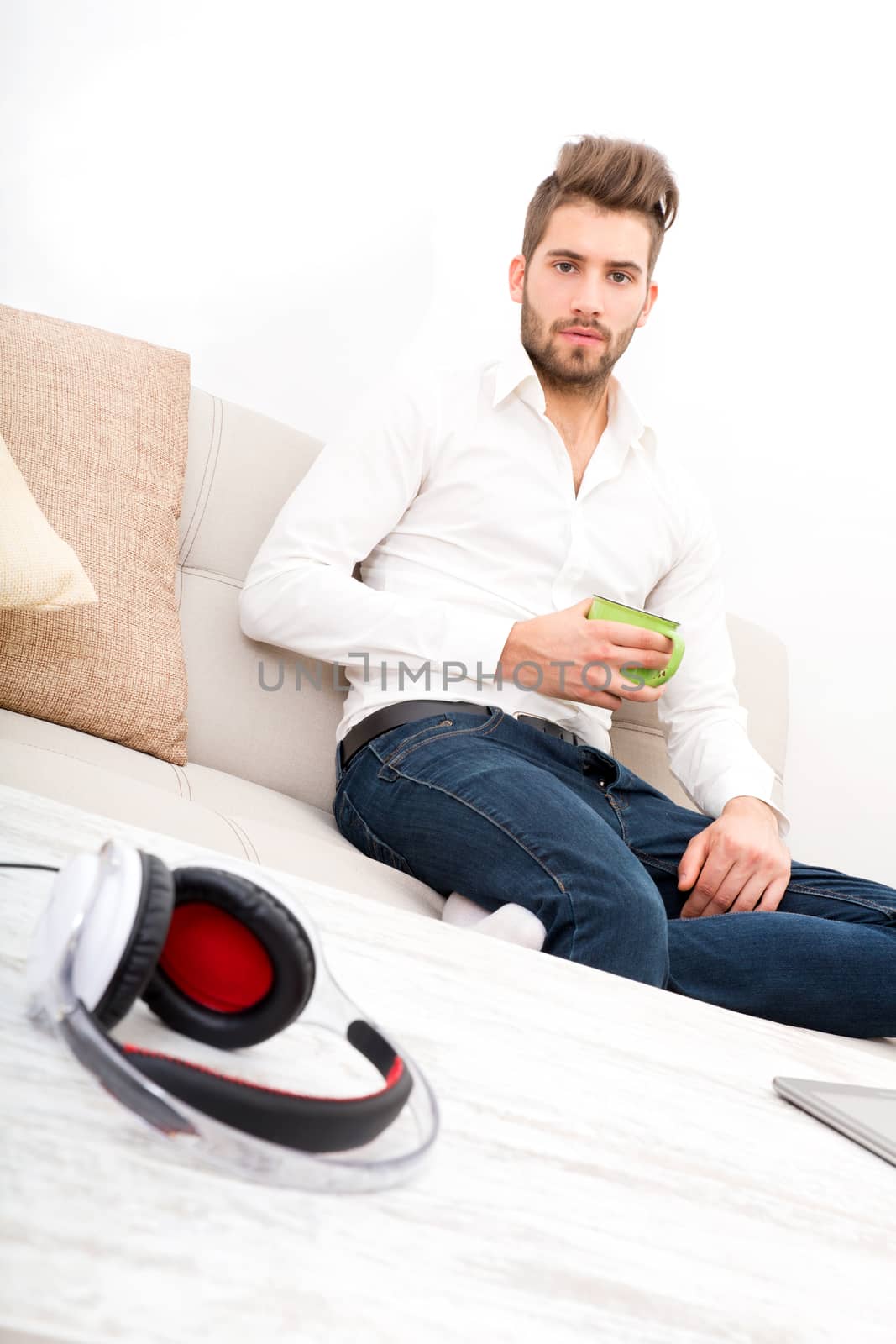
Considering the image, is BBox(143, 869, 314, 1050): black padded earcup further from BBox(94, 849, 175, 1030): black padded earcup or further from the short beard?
the short beard

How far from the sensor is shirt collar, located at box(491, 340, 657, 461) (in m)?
1.60

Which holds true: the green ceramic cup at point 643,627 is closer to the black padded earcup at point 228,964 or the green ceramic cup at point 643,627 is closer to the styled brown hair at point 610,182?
the styled brown hair at point 610,182

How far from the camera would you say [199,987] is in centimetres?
41

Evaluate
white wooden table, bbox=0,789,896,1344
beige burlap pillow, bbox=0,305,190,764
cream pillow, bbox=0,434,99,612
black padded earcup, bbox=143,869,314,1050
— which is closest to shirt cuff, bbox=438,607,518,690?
beige burlap pillow, bbox=0,305,190,764

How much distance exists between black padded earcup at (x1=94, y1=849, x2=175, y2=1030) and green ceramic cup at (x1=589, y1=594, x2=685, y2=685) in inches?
38.9

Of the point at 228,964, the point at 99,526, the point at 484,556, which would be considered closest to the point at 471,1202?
the point at 228,964

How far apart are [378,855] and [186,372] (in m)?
0.77

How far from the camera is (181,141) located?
1887 mm

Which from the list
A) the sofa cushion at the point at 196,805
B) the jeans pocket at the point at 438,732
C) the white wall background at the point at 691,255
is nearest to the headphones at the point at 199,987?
the sofa cushion at the point at 196,805

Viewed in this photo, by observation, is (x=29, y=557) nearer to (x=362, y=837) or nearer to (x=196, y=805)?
(x=196, y=805)

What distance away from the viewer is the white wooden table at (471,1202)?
0.91ft

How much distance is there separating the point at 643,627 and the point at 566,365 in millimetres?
521

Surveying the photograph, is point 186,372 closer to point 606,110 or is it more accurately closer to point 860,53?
point 606,110

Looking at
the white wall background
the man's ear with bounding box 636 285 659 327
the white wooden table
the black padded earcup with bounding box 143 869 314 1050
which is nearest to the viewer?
the white wooden table
